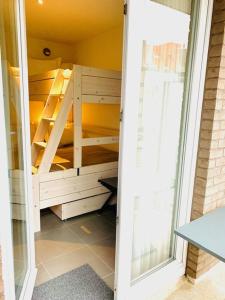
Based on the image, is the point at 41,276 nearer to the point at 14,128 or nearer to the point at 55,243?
the point at 55,243

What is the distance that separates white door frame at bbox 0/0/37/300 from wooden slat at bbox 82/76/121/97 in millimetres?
1151

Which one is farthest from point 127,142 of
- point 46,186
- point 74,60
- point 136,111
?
point 74,60

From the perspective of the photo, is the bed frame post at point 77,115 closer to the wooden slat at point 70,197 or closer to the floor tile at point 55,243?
the wooden slat at point 70,197

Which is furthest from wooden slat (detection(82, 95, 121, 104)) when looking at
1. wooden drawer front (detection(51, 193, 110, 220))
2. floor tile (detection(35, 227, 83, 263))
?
floor tile (detection(35, 227, 83, 263))

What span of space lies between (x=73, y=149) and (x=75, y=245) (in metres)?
1.12

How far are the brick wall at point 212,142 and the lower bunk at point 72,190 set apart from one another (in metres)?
1.44

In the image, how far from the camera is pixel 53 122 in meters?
2.71

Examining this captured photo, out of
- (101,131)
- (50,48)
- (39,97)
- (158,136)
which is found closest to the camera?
(158,136)

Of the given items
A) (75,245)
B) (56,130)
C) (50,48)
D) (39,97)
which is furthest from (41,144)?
(50,48)

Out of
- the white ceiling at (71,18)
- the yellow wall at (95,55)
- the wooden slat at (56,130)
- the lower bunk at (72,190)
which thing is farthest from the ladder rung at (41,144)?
the white ceiling at (71,18)

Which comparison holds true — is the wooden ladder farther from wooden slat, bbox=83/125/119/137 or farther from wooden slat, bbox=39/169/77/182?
wooden slat, bbox=83/125/119/137

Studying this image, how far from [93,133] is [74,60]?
6.49 ft

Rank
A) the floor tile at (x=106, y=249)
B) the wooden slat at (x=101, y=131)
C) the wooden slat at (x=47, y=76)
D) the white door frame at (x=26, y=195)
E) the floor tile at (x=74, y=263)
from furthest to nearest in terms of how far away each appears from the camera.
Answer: the wooden slat at (x=101, y=131), the wooden slat at (x=47, y=76), the floor tile at (x=106, y=249), the floor tile at (x=74, y=263), the white door frame at (x=26, y=195)

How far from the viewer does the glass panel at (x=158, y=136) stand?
1575 mm
